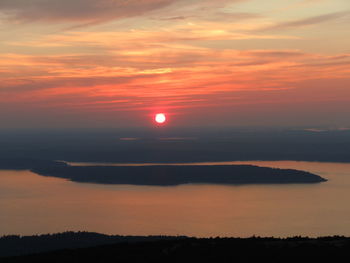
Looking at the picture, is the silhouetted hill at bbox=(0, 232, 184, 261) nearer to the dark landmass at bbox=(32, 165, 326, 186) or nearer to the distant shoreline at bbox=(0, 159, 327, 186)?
the distant shoreline at bbox=(0, 159, 327, 186)

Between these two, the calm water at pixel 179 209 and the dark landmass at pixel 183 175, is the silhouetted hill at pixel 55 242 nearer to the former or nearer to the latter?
the calm water at pixel 179 209

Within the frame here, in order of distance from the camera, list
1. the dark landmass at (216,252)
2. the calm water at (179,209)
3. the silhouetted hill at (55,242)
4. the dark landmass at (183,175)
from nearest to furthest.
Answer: the dark landmass at (216,252), the silhouetted hill at (55,242), the calm water at (179,209), the dark landmass at (183,175)

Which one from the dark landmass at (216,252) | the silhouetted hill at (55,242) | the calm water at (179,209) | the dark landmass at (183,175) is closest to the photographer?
the dark landmass at (216,252)

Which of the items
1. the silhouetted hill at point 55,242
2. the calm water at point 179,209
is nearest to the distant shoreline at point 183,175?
the calm water at point 179,209

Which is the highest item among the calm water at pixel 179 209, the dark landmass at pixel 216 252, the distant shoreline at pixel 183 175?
the distant shoreline at pixel 183 175

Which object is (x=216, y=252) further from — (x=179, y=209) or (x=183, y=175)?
(x=183, y=175)

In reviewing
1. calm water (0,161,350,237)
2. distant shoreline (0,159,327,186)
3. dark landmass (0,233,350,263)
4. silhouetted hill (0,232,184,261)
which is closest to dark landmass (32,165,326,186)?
distant shoreline (0,159,327,186)

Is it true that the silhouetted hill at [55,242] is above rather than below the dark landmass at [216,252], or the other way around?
above
